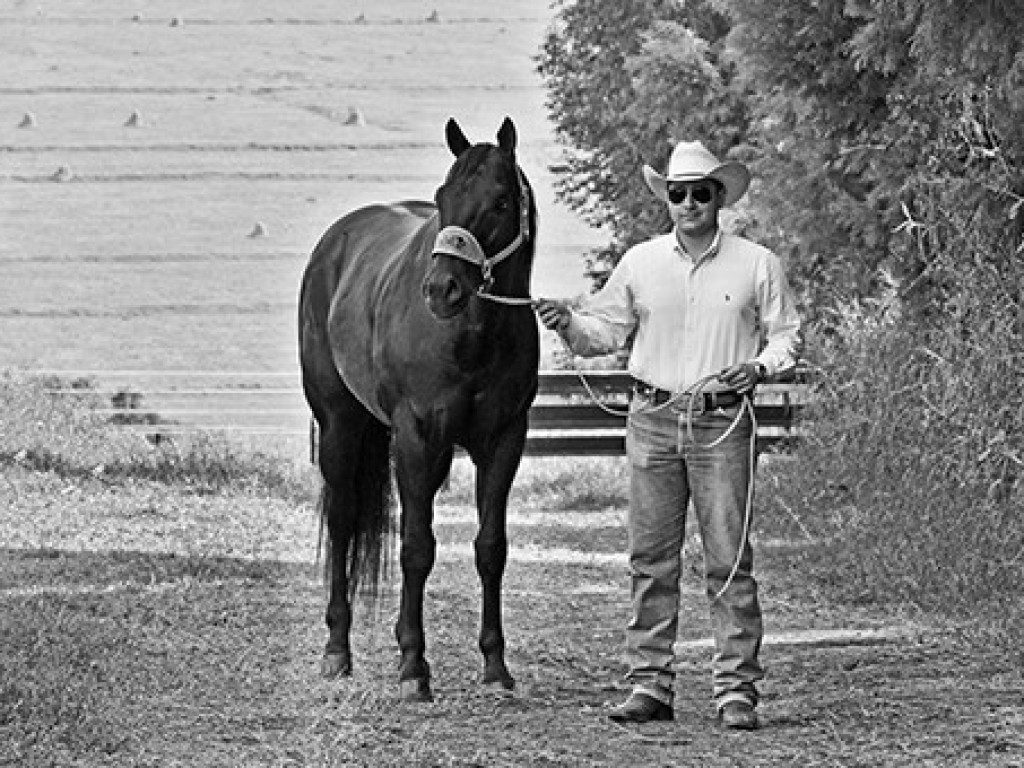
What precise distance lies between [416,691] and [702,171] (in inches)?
91.0

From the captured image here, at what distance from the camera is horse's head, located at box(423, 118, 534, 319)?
806 cm

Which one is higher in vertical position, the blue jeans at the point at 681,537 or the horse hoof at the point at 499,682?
the blue jeans at the point at 681,537

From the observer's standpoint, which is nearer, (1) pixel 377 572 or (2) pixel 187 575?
(1) pixel 377 572

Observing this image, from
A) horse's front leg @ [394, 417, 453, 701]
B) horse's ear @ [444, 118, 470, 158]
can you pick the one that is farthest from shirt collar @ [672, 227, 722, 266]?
horse's front leg @ [394, 417, 453, 701]

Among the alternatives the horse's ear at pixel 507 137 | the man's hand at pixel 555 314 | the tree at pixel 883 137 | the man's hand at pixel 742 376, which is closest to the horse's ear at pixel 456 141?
the horse's ear at pixel 507 137

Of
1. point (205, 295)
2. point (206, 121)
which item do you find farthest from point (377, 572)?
point (206, 121)

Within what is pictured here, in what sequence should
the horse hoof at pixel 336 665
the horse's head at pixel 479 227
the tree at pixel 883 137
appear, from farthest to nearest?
1. the tree at pixel 883 137
2. the horse hoof at pixel 336 665
3. the horse's head at pixel 479 227

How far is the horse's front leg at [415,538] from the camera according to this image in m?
8.59

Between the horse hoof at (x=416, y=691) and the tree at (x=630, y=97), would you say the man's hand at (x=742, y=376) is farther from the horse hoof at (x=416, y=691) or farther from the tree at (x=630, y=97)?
the tree at (x=630, y=97)

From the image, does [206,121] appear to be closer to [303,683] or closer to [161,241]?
[161,241]

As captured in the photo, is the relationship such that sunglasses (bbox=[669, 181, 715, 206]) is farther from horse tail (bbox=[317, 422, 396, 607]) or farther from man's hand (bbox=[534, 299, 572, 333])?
horse tail (bbox=[317, 422, 396, 607])

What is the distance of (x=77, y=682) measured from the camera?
27.2ft

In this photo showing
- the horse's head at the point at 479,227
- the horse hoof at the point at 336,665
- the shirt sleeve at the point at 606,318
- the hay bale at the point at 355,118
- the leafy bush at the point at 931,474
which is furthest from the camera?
the hay bale at the point at 355,118

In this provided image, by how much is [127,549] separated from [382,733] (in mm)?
6218
